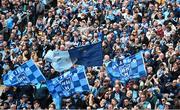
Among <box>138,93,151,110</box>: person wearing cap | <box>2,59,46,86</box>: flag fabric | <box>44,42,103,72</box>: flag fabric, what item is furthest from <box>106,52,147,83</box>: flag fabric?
<box>2,59,46,86</box>: flag fabric

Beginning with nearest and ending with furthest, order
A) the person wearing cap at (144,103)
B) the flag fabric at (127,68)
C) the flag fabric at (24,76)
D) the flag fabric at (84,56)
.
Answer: the person wearing cap at (144,103) → the flag fabric at (127,68) → the flag fabric at (84,56) → the flag fabric at (24,76)

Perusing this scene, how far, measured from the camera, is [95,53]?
24672 mm

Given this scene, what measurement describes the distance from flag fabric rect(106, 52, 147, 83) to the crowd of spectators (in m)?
0.32

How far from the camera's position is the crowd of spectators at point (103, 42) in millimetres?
24578

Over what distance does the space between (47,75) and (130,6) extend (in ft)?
19.8

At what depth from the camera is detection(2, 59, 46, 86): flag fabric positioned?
2544 centimetres

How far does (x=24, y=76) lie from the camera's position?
84.5 feet

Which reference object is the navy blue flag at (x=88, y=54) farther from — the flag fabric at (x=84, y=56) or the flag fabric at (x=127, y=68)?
the flag fabric at (x=127, y=68)

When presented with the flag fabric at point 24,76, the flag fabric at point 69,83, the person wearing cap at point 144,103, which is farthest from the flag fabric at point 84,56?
the person wearing cap at point 144,103

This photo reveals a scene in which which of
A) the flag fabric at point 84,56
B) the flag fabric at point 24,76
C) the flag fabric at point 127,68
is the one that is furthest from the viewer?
the flag fabric at point 24,76

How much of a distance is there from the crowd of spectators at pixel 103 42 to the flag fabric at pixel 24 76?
51 centimetres

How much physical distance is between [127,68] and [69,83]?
1.97 meters

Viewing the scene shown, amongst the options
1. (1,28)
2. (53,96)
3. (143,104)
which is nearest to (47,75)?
(53,96)

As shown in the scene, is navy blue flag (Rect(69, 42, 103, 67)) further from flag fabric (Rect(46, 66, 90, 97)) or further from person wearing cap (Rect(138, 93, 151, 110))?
person wearing cap (Rect(138, 93, 151, 110))
